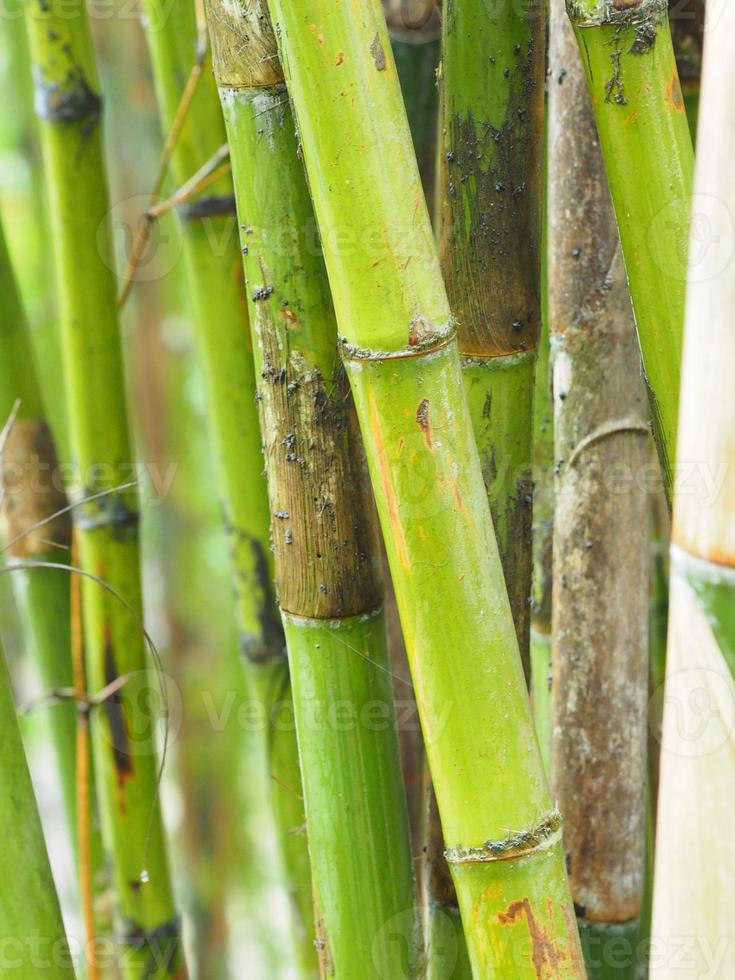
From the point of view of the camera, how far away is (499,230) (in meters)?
0.48

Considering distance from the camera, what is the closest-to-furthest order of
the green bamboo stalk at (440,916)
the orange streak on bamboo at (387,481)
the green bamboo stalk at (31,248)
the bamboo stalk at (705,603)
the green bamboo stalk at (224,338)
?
1. the bamboo stalk at (705,603)
2. the orange streak on bamboo at (387,481)
3. the green bamboo stalk at (440,916)
4. the green bamboo stalk at (224,338)
5. the green bamboo stalk at (31,248)

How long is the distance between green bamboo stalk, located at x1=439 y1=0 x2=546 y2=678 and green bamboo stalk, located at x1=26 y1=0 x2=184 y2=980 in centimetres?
29

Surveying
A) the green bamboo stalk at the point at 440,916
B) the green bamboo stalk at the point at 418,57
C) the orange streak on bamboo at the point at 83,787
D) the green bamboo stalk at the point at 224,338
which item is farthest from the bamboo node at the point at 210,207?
the green bamboo stalk at the point at 440,916

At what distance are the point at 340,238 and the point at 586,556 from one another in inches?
12.0

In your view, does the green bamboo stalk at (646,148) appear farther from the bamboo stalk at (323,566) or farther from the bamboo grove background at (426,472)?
the bamboo stalk at (323,566)

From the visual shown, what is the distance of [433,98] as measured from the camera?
69 centimetres

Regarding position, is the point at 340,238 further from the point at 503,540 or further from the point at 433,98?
the point at 433,98

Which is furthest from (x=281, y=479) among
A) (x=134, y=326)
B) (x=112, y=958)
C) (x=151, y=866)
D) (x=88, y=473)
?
(x=134, y=326)

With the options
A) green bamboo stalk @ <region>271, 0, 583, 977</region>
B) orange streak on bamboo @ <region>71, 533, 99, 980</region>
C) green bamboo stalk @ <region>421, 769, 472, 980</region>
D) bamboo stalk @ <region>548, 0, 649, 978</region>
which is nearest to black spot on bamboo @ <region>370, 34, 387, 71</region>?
green bamboo stalk @ <region>271, 0, 583, 977</region>

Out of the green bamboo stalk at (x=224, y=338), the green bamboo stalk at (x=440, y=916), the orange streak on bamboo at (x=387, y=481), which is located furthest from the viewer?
the green bamboo stalk at (x=224, y=338)

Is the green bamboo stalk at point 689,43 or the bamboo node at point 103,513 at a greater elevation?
the green bamboo stalk at point 689,43

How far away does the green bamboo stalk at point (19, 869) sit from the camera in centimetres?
46

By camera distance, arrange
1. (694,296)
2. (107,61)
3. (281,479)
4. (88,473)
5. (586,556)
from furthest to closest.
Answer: (107,61), (88,473), (586,556), (281,479), (694,296)

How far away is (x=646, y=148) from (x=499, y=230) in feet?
0.29
